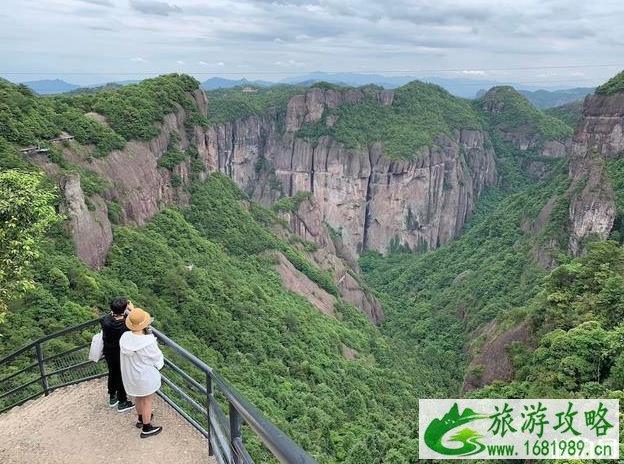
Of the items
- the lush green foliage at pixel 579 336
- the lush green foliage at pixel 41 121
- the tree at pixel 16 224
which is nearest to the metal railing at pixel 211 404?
the tree at pixel 16 224

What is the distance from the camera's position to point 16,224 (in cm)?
1285

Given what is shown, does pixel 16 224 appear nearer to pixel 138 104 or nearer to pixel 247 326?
pixel 247 326

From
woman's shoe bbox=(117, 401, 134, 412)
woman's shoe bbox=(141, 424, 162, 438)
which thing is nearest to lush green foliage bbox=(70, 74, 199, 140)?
woman's shoe bbox=(117, 401, 134, 412)

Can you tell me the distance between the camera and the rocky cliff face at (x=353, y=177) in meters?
106

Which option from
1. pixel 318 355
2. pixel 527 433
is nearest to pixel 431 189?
pixel 318 355

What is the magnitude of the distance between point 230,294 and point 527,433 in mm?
23440

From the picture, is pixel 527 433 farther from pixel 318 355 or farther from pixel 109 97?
pixel 109 97

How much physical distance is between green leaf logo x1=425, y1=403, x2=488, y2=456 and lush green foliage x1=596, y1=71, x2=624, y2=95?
58.0 metres

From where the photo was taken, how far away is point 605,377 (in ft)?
62.5

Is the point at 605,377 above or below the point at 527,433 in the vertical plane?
below

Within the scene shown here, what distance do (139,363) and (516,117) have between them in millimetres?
139074

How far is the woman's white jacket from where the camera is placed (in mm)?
8320

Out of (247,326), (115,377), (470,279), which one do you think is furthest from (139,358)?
(470,279)

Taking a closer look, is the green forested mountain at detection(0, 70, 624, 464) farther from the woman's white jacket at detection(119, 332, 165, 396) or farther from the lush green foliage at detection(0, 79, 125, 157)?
the woman's white jacket at detection(119, 332, 165, 396)
